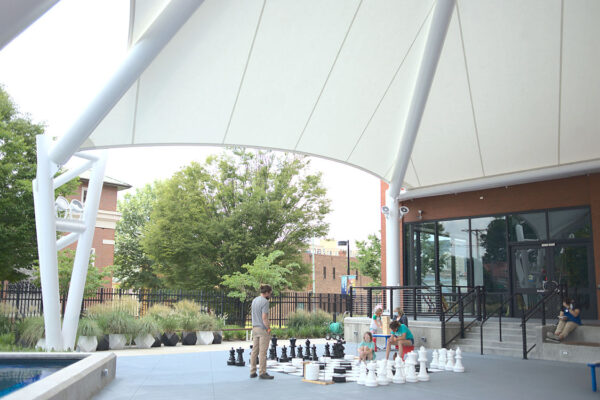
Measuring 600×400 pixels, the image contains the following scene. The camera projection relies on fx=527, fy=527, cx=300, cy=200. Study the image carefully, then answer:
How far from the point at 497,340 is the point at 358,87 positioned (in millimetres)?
8658

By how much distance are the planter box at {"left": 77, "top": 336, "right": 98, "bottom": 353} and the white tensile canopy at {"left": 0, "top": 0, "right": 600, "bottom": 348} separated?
1677 millimetres

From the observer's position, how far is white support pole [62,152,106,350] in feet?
46.5

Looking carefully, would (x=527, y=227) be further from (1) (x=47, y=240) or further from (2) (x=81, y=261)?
(1) (x=47, y=240)

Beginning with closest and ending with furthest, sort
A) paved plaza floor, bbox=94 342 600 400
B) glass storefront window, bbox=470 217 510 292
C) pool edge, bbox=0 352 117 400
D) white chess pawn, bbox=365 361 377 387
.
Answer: pool edge, bbox=0 352 117 400 < paved plaza floor, bbox=94 342 600 400 < white chess pawn, bbox=365 361 377 387 < glass storefront window, bbox=470 217 510 292

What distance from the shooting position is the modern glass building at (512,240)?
17.5 metres

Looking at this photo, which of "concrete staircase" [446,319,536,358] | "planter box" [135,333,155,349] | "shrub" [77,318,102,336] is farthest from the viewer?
"planter box" [135,333,155,349]

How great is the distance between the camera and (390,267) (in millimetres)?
18359

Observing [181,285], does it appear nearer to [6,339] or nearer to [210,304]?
[210,304]

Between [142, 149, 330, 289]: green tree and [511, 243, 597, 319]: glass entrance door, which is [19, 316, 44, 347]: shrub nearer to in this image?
[511, 243, 597, 319]: glass entrance door

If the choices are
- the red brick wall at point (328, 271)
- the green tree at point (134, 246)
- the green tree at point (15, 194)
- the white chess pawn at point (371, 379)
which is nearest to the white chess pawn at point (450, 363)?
the white chess pawn at point (371, 379)

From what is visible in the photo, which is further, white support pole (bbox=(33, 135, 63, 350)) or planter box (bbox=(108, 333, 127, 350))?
planter box (bbox=(108, 333, 127, 350))

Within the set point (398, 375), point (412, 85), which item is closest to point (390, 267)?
point (412, 85)

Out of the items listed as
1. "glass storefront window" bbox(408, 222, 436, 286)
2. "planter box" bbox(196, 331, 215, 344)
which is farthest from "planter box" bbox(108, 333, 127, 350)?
"glass storefront window" bbox(408, 222, 436, 286)

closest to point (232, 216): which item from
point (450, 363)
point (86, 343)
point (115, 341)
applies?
point (115, 341)
